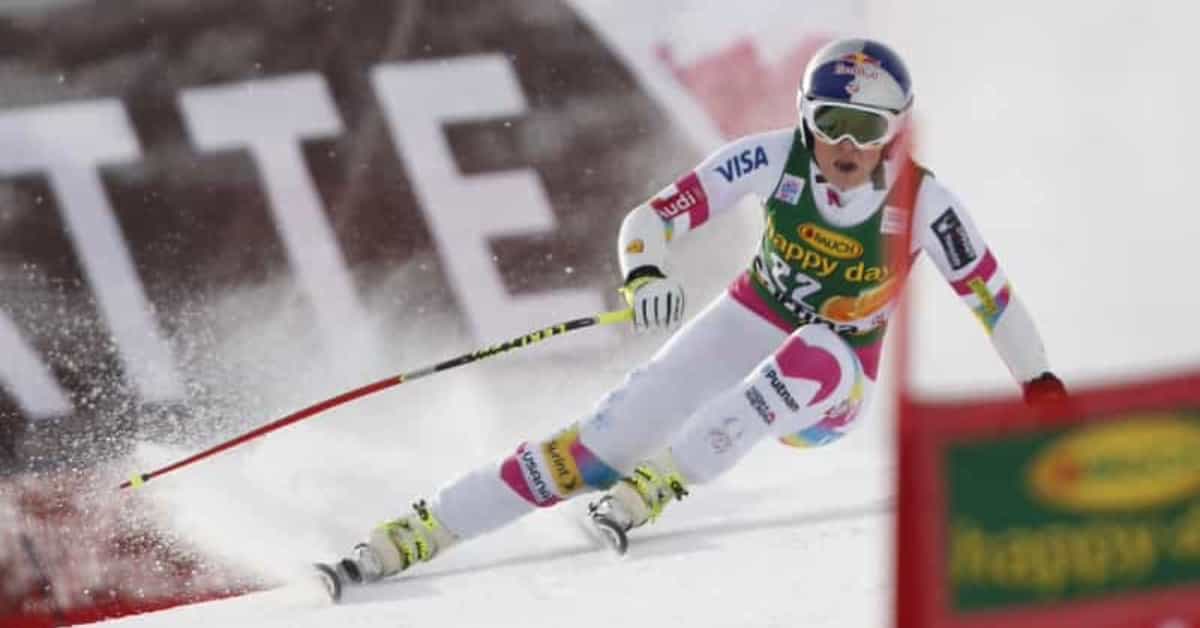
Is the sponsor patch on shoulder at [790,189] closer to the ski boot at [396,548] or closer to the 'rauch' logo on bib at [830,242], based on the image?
the 'rauch' logo on bib at [830,242]

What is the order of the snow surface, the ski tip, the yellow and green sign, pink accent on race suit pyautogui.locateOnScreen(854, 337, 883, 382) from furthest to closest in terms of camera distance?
pink accent on race suit pyautogui.locateOnScreen(854, 337, 883, 382) < the ski tip < the snow surface < the yellow and green sign

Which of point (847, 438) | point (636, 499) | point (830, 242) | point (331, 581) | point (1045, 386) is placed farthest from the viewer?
point (847, 438)

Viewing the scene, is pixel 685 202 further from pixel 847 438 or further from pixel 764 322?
pixel 847 438

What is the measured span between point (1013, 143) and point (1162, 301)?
216 centimetres

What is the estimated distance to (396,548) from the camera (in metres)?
4.34

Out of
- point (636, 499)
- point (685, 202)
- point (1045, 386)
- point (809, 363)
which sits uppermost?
point (685, 202)

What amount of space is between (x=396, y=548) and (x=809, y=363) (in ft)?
3.52

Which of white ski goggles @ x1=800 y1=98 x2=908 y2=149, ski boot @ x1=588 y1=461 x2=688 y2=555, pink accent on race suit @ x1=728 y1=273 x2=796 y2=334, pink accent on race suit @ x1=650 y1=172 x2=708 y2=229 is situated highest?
white ski goggles @ x1=800 y1=98 x2=908 y2=149

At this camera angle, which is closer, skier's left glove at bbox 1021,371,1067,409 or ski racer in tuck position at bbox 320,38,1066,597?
skier's left glove at bbox 1021,371,1067,409

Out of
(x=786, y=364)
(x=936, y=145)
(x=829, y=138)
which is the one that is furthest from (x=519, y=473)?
(x=936, y=145)

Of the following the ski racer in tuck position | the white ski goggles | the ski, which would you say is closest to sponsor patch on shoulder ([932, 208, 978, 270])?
the ski racer in tuck position

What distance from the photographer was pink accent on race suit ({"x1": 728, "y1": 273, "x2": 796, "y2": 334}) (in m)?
4.77

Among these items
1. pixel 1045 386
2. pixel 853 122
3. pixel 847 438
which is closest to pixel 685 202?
pixel 853 122

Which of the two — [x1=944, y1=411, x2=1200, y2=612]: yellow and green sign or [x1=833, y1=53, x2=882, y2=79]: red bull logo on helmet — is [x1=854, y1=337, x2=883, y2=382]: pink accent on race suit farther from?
[x1=944, y1=411, x2=1200, y2=612]: yellow and green sign
